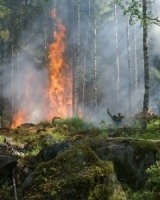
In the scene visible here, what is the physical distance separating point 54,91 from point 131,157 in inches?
1289

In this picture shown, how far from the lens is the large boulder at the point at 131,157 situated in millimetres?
9461

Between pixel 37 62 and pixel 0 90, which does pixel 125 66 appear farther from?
pixel 0 90

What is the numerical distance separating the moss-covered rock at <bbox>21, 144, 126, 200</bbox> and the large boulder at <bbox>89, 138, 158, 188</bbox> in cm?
214

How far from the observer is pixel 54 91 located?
138 feet

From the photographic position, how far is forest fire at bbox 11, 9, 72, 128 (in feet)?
136

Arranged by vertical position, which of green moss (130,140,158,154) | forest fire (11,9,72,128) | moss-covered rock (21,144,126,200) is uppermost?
forest fire (11,9,72,128)

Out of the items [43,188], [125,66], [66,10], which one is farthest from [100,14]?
[43,188]

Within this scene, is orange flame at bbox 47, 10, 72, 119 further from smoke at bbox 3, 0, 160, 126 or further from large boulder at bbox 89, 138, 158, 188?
large boulder at bbox 89, 138, 158, 188

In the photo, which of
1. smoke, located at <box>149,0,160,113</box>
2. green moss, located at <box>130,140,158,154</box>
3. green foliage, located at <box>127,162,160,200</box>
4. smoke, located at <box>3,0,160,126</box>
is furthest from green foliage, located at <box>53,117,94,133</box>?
smoke, located at <box>149,0,160,113</box>

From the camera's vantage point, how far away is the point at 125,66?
4644 centimetres

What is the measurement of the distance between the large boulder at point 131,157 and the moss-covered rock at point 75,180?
Answer: 214 centimetres

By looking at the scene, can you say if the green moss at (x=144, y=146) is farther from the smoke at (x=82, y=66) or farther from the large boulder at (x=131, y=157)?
the smoke at (x=82, y=66)

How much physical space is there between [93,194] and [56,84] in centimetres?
3582

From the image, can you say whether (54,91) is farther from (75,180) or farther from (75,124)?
(75,180)
